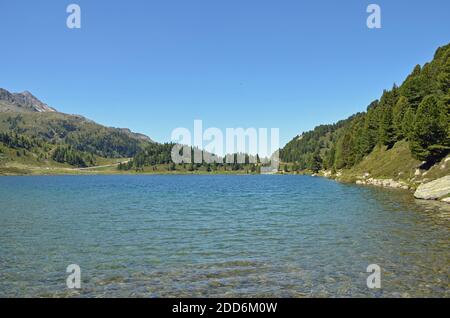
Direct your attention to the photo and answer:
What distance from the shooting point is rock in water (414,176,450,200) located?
179ft

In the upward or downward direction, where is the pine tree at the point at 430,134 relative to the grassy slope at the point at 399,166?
upward

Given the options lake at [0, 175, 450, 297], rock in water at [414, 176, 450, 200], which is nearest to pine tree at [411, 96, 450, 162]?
rock in water at [414, 176, 450, 200]

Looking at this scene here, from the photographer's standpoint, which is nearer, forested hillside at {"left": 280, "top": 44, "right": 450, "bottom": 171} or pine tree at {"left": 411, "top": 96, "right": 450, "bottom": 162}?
pine tree at {"left": 411, "top": 96, "right": 450, "bottom": 162}

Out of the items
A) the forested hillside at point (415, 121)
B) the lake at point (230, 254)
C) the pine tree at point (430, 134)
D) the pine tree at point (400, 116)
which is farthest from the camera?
A: the pine tree at point (400, 116)

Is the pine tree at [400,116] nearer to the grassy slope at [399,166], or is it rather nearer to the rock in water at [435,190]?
the grassy slope at [399,166]

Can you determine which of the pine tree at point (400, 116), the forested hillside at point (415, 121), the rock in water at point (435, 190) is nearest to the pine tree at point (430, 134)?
the forested hillside at point (415, 121)

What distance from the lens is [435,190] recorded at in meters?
55.7

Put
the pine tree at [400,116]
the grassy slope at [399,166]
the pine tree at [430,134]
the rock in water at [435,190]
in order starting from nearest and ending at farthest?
the rock in water at [435,190], the grassy slope at [399,166], the pine tree at [430,134], the pine tree at [400,116]

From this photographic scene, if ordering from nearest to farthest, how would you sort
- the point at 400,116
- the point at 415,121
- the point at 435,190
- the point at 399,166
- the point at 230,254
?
the point at 230,254, the point at 435,190, the point at 415,121, the point at 399,166, the point at 400,116

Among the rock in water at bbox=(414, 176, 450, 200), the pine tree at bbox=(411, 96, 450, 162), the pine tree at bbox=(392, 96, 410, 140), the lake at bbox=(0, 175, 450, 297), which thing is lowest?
the lake at bbox=(0, 175, 450, 297)

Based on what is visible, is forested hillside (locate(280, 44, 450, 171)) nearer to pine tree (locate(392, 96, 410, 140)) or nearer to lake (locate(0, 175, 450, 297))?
pine tree (locate(392, 96, 410, 140))

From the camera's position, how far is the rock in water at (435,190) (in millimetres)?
54562

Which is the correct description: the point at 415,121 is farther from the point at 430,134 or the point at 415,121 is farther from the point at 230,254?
the point at 230,254

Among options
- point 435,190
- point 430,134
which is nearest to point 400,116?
point 430,134
